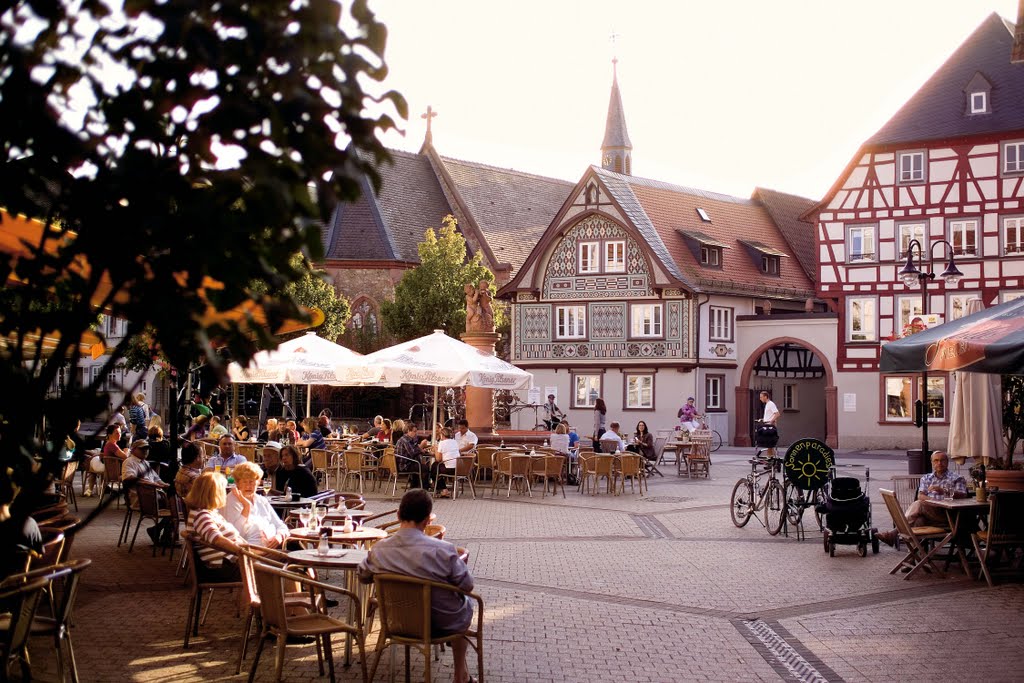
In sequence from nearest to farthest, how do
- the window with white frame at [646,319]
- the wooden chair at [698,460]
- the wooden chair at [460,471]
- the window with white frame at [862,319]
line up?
1. the wooden chair at [460,471]
2. the wooden chair at [698,460]
3. the window with white frame at [862,319]
4. the window with white frame at [646,319]

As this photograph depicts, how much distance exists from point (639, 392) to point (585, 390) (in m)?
2.34

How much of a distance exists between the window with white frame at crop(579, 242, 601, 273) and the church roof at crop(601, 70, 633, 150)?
2779 cm

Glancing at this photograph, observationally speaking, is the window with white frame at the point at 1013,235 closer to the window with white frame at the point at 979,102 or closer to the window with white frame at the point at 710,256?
the window with white frame at the point at 979,102

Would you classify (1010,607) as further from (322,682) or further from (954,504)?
(322,682)

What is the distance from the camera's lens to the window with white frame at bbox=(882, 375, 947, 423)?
127ft

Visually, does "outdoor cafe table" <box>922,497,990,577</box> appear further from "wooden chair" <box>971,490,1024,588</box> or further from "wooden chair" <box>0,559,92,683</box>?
"wooden chair" <box>0,559,92,683</box>

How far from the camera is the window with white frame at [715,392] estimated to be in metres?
43.6

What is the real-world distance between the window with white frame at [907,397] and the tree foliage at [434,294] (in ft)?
50.4

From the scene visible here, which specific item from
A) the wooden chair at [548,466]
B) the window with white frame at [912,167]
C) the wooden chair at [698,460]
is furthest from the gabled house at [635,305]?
the wooden chair at [548,466]

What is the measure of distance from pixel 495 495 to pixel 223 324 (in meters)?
18.0

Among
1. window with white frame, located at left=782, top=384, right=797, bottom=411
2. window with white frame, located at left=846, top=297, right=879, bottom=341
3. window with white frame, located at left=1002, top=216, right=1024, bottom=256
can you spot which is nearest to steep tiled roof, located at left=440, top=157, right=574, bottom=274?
window with white frame, located at left=782, top=384, right=797, bottom=411

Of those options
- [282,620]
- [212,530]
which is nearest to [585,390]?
[212,530]

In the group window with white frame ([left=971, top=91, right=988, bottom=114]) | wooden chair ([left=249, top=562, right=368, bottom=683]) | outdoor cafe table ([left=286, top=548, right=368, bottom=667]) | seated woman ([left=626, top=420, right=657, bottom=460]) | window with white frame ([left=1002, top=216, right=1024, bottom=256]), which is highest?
window with white frame ([left=971, top=91, right=988, bottom=114])

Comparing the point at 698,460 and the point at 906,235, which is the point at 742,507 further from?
the point at 906,235
